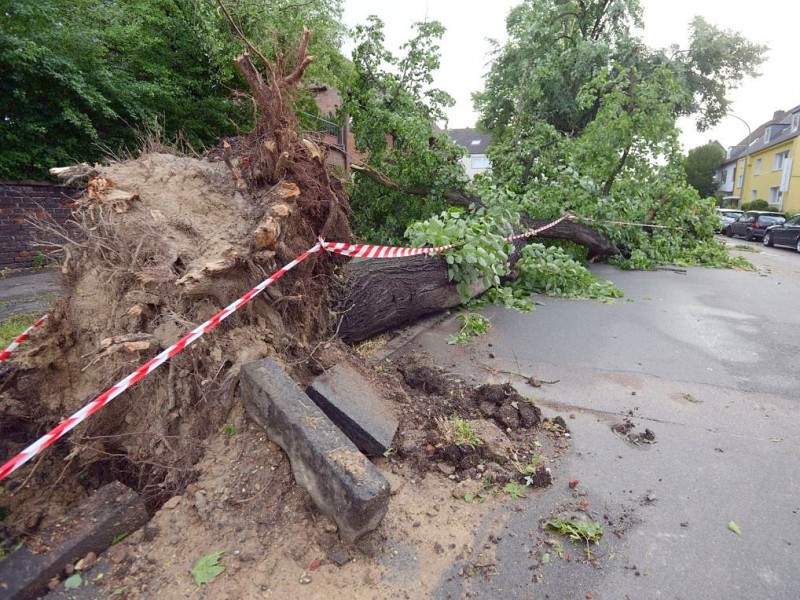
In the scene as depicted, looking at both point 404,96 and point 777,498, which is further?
point 404,96

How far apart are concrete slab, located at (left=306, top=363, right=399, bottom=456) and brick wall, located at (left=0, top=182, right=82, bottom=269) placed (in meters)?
8.16

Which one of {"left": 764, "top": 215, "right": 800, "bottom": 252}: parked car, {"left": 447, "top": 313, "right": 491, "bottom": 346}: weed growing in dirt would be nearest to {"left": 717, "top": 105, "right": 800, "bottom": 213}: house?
{"left": 764, "top": 215, "right": 800, "bottom": 252}: parked car

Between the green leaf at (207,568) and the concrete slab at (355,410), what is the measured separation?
951 millimetres

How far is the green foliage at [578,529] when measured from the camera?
2.34m

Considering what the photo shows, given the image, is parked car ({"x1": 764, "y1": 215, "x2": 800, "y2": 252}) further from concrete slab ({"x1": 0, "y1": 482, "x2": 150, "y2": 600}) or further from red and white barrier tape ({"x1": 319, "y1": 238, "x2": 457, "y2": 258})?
concrete slab ({"x1": 0, "y1": 482, "x2": 150, "y2": 600})

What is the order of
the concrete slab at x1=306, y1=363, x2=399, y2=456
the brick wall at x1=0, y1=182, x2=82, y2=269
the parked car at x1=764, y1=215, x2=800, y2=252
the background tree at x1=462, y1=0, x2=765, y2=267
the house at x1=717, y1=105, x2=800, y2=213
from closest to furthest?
the concrete slab at x1=306, y1=363, x2=399, y2=456 → the brick wall at x1=0, y1=182, x2=82, y2=269 → the background tree at x1=462, y1=0, x2=765, y2=267 → the parked car at x1=764, y1=215, x2=800, y2=252 → the house at x1=717, y1=105, x2=800, y2=213

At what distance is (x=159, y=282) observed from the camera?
9.11 ft

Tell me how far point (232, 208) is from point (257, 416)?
5.34 feet

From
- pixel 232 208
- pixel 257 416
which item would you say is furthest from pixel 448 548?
pixel 232 208

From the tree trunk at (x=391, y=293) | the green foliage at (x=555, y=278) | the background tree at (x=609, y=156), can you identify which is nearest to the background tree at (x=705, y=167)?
the background tree at (x=609, y=156)

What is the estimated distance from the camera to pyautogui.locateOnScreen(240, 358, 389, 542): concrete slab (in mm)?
2148

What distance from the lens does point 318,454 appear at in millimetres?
2258

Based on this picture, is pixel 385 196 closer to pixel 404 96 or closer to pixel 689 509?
pixel 404 96

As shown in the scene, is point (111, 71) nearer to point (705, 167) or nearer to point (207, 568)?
point (207, 568)
